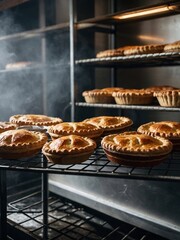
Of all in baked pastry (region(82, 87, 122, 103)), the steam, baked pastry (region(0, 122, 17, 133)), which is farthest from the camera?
the steam

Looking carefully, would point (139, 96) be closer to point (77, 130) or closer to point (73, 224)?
point (77, 130)

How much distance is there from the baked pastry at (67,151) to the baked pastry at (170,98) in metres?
0.82

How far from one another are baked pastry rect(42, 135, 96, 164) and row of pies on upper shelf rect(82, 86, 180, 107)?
32.7 inches

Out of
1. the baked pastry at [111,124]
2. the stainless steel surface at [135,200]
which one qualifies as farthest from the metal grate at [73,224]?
the baked pastry at [111,124]

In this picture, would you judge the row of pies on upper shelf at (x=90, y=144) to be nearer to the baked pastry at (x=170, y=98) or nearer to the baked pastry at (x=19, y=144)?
the baked pastry at (x=19, y=144)

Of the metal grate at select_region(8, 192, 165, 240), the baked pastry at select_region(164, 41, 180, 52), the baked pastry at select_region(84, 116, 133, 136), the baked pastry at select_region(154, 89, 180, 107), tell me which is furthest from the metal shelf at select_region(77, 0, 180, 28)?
the metal grate at select_region(8, 192, 165, 240)

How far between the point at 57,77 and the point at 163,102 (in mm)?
1916

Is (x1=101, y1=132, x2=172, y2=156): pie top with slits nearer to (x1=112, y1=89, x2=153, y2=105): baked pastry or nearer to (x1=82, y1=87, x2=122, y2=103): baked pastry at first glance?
(x1=112, y1=89, x2=153, y2=105): baked pastry

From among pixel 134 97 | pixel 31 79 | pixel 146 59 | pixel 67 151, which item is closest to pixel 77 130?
pixel 67 151

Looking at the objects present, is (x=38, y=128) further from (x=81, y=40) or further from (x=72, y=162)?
(x=81, y=40)

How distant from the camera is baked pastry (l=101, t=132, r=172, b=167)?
5.31 ft

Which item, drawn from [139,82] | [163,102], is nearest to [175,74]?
[139,82]

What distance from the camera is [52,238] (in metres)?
2.60

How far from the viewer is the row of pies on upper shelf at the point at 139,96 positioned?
90.5 inches
